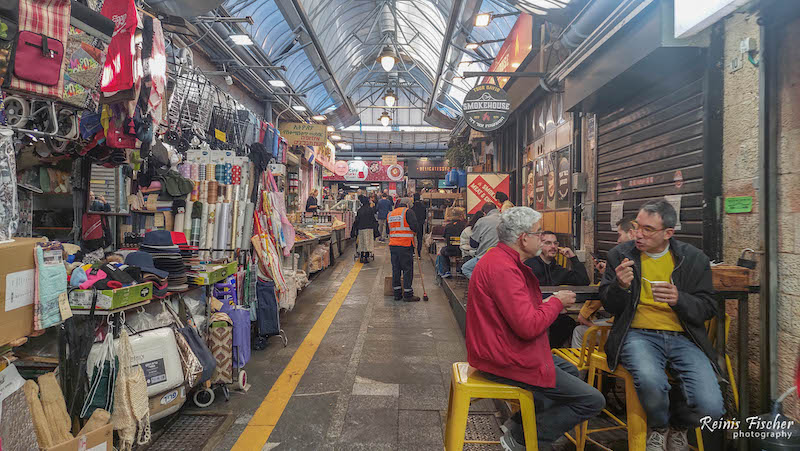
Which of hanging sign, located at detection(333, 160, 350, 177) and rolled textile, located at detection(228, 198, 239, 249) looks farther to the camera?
hanging sign, located at detection(333, 160, 350, 177)

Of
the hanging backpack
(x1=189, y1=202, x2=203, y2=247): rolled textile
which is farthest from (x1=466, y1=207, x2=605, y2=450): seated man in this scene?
the hanging backpack

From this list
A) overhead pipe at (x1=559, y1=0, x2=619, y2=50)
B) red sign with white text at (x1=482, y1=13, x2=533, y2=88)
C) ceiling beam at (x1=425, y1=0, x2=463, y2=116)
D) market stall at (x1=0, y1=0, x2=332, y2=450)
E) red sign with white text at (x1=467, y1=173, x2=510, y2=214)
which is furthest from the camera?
red sign with white text at (x1=467, y1=173, x2=510, y2=214)

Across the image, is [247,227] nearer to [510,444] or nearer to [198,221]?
[198,221]

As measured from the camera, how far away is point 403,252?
8.26 meters

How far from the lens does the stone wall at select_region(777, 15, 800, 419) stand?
287 cm

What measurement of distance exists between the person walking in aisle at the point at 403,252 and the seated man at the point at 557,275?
3.95 metres

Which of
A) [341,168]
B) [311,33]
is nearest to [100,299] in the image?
[311,33]

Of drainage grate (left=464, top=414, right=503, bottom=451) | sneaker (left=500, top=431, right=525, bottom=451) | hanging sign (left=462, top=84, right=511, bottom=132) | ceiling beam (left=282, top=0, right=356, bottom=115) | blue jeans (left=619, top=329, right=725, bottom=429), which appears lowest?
drainage grate (left=464, top=414, right=503, bottom=451)

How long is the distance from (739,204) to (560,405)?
7.19 ft

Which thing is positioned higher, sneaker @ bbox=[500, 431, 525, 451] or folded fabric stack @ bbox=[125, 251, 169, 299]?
folded fabric stack @ bbox=[125, 251, 169, 299]

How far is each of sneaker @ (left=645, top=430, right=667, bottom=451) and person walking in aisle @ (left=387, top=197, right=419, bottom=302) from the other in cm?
575

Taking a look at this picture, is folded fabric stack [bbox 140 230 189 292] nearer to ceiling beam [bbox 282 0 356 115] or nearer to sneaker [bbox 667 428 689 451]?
sneaker [bbox 667 428 689 451]

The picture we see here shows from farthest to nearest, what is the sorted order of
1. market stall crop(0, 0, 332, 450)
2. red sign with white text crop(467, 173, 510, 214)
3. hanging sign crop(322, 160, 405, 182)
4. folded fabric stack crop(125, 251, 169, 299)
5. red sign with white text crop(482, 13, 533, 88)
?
1. hanging sign crop(322, 160, 405, 182)
2. red sign with white text crop(467, 173, 510, 214)
3. red sign with white text crop(482, 13, 533, 88)
4. folded fabric stack crop(125, 251, 169, 299)
5. market stall crop(0, 0, 332, 450)

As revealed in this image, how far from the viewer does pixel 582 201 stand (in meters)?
6.64
